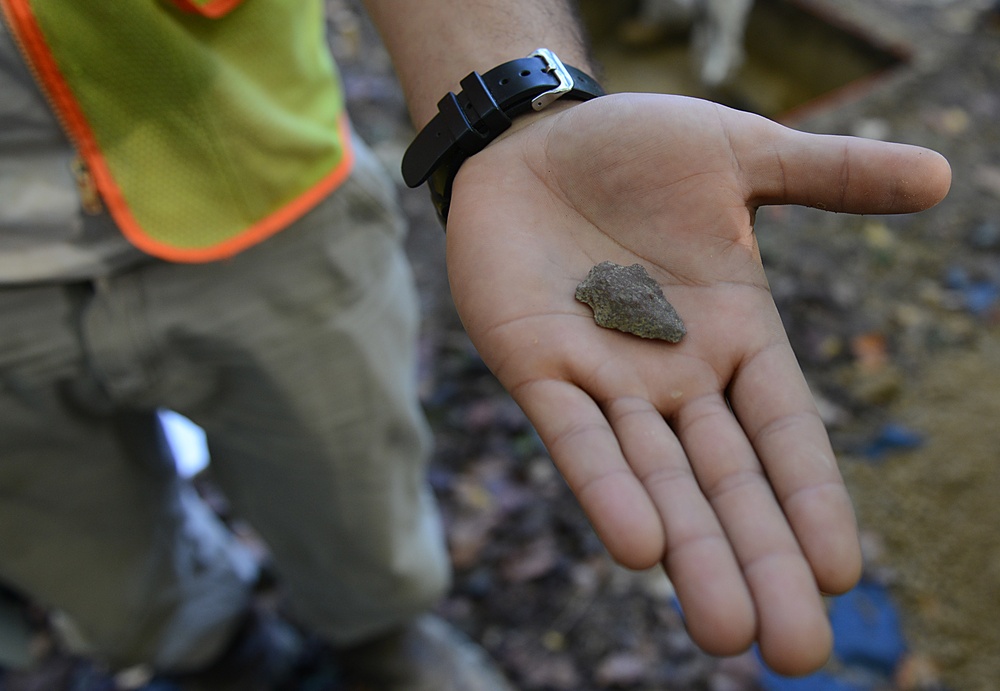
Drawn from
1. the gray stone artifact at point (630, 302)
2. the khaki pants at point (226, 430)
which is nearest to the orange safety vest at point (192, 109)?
the khaki pants at point (226, 430)

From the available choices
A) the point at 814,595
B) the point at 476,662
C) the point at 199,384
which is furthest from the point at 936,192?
the point at 476,662

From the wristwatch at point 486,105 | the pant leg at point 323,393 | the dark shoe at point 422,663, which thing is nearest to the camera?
the wristwatch at point 486,105

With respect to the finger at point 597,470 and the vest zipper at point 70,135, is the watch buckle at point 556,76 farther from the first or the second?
the vest zipper at point 70,135

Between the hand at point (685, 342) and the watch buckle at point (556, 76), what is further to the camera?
the watch buckle at point (556, 76)

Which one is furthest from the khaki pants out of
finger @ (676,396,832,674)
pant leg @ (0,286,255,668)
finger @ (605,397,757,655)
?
finger @ (676,396,832,674)

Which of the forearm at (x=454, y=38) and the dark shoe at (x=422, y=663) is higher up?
the forearm at (x=454, y=38)

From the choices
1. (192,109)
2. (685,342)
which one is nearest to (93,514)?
(192,109)

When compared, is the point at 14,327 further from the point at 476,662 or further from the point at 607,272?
the point at 476,662

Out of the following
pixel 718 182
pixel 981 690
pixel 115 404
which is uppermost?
pixel 115 404
